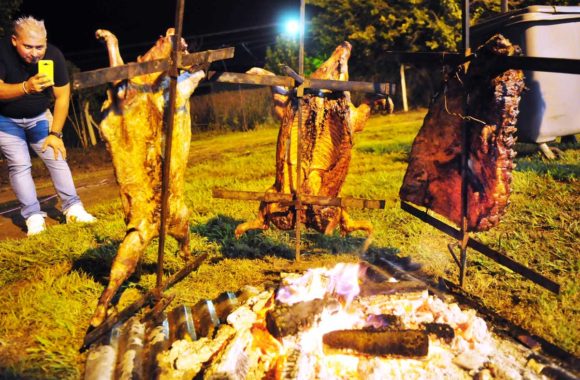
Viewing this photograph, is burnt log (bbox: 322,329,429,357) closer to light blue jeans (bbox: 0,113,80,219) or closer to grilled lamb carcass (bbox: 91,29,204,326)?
grilled lamb carcass (bbox: 91,29,204,326)

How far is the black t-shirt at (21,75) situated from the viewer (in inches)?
181

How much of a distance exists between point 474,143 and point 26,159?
17.3ft

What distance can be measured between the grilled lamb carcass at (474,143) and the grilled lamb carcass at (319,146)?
528 mm

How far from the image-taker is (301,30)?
3.26 metres

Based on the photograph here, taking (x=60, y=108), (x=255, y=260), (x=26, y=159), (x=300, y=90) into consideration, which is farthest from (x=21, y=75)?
(x=300, y=90)

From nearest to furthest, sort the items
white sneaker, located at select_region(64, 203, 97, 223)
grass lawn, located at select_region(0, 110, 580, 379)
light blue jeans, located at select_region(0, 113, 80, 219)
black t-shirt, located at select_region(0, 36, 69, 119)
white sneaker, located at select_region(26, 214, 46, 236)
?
1. grass lawn, located at select_region(0, 110, 580, 379)
2. black t-shirt, located at select_region(0, 36, 69, 119)
3. light blue jeans, located at select_region(0, 113, 80, 219)
4. white sneaker, located at select_region(26, 214, 46, 236)
5. white sneaker, located at select_region(64, 203, 97, 223)

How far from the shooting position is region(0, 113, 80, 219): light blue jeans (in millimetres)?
5129

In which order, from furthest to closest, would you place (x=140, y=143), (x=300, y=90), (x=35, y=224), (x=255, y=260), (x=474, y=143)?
1. (x=35, y=224)
2. (x=255, y=260)
3. (x=300, y=90)
4. (x=474, y=143)
5. (x=140, y=143)

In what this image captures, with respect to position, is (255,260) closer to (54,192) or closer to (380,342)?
(380,342)

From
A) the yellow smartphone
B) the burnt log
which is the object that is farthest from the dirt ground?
the burnt log

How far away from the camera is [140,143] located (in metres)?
3.00

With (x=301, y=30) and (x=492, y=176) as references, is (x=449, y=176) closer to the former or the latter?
(x=492, y=176)

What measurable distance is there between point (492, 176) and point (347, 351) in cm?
160

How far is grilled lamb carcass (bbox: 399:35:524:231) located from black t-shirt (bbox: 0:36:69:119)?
13.5ft
